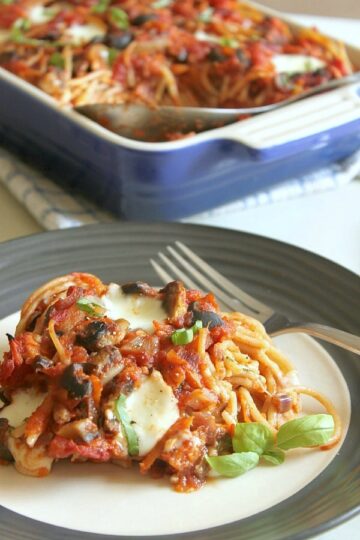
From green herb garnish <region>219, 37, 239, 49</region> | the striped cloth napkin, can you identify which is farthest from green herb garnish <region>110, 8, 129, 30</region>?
the striped cloth napkin

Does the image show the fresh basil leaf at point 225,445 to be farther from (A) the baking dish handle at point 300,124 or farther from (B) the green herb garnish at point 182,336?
(A) the baking dish handle at point 300,124

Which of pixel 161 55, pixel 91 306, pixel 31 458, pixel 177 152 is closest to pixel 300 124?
pixel 177 152

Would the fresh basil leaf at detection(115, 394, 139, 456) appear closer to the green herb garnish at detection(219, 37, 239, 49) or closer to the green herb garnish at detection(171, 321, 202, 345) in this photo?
the green herb garnish at detection(171, 321, 202, 345)

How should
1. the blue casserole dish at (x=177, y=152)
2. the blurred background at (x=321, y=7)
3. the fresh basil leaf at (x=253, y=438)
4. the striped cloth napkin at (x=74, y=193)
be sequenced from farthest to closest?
the blurred background at (x=321, y=7)
the striped cloth napkin at (x=74, y=193)
the blue casserole dish at (x=177, y=152)
the fresh basil leaf at (x=253, y=438)

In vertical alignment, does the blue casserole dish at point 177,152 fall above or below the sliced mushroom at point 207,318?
below

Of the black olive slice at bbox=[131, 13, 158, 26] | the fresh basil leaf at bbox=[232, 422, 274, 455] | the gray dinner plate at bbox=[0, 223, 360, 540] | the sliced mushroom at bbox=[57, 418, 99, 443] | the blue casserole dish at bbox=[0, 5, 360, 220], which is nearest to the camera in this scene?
the sliced mushroom at bbox=[57, 418, 99, 443]

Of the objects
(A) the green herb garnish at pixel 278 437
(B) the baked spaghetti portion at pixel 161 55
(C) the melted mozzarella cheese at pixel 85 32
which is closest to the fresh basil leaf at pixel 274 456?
(A) the green herb garnish at pixel 278 437
